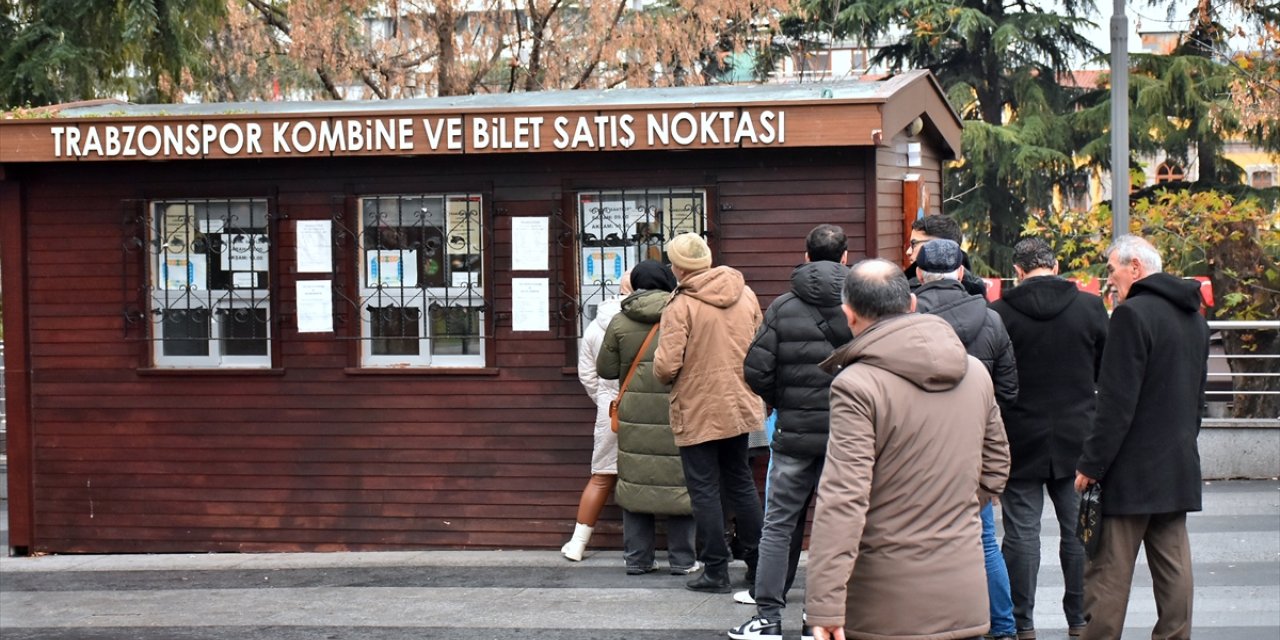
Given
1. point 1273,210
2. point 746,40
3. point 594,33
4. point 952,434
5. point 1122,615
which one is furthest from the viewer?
point 1273,210

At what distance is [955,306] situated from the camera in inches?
251

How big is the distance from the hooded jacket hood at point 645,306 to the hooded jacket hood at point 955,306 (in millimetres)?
1882

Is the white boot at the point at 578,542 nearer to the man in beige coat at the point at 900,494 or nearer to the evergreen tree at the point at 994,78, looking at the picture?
the man in beige coat at the point at 900,494

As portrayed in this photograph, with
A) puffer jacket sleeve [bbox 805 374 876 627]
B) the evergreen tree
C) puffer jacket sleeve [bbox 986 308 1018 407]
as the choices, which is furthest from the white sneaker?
the evergreen tree

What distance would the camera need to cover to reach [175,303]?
9727mm

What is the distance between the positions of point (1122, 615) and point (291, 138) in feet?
17.5

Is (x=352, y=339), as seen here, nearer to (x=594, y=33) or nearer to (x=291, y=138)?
(x=291, y=138)

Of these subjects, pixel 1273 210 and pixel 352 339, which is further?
pixel 1273 210

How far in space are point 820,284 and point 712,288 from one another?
0.92 metres

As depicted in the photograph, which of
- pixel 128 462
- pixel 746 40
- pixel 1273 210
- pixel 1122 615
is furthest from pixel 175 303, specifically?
pixel 1273 210

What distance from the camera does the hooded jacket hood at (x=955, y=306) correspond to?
20.7 feet

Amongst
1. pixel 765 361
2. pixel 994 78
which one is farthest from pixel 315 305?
pixel 994 78

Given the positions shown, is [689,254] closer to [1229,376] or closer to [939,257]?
[939,257]

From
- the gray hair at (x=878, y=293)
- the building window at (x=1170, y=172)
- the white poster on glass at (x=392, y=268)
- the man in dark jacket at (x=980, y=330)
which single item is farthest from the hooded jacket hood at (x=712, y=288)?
the building window at (x=1170, y=172)
